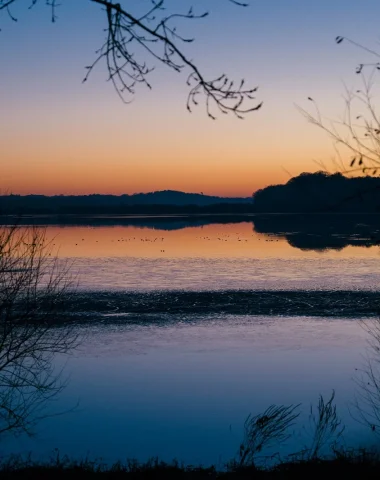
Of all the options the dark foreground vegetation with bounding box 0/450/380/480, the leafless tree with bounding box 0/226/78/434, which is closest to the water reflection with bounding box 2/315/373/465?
the leafless tree with bounding box 0/226/78/434

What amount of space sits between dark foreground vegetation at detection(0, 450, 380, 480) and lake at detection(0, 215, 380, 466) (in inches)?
62.1

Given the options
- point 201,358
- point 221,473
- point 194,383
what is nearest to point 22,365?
point 194,383

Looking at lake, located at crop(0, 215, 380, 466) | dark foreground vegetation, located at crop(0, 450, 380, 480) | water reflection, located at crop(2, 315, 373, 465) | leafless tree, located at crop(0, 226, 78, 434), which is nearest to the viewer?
dark foreground vegetation, located at crop(0, 450, 380, 480)

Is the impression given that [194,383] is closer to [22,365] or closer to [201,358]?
[201,358]

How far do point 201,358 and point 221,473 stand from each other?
7.89 metres

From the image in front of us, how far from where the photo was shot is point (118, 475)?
845cm

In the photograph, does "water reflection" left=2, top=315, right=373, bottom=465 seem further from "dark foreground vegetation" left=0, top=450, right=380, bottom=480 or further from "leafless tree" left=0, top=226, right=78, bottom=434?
"dark foreground vegetation" left=0, top=450, right=380, bottom=480

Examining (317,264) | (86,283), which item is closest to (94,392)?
(86,283)

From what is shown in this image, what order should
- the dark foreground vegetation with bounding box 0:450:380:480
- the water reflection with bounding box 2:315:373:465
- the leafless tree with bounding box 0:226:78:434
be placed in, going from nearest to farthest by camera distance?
the dark foreground vegetation with bounding box 0:450:380:480, the water reflection with bounding box 2:315:373:465, the leafless tree with bounding box 0:226:78:434

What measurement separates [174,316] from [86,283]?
27.4 feet

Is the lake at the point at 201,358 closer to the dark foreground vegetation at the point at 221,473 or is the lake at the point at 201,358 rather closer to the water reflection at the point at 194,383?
the water reflection at the point at 194,383

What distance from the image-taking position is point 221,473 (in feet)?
29.8

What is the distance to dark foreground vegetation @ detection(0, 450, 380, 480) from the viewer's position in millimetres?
8375

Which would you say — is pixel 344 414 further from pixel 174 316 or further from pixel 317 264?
pixel 317 264
